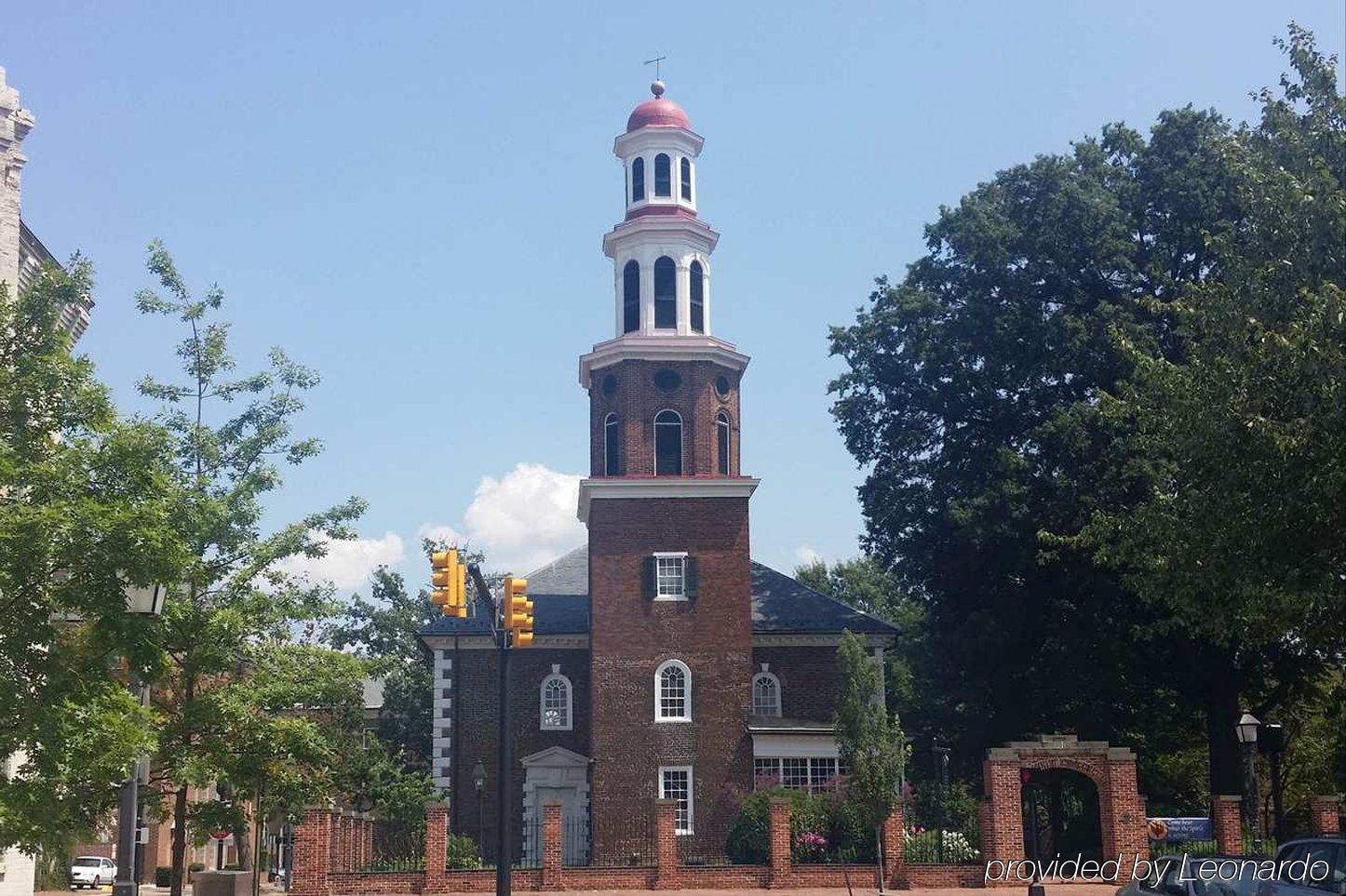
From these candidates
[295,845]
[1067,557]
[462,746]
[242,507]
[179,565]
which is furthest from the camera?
[462,746]

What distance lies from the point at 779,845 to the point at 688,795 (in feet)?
21.0

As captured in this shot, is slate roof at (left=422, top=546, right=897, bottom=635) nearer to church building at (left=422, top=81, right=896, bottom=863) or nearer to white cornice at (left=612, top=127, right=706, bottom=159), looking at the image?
church building at (left=422, top=81, right=896, bottom=863)

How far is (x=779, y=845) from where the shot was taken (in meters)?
34.0

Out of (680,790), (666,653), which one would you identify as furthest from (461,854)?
(666,653)

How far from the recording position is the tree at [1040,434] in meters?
37.2

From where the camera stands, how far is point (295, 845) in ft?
106

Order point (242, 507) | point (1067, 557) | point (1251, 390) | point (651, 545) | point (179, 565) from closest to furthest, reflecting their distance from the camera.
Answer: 1. point (179, 565)
2. point (1251, 390)
3. point (242, 507)
4. point (1067, 557)
5. point (651, 545)

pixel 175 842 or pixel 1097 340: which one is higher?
pixel 1097 340

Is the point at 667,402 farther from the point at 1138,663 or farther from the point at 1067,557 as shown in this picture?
the point at 1138,663

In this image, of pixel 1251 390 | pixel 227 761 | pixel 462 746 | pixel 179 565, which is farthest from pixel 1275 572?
pixel 462 746

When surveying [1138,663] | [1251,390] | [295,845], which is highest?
[1251,390]

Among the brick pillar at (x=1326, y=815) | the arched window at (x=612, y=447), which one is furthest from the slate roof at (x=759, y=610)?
the brick pillar at (x=1326, y=815)

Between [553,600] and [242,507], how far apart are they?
2239 centimetres

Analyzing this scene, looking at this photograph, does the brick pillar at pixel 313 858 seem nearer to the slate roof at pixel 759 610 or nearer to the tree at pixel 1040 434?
the slate roof at pixel 759 610
